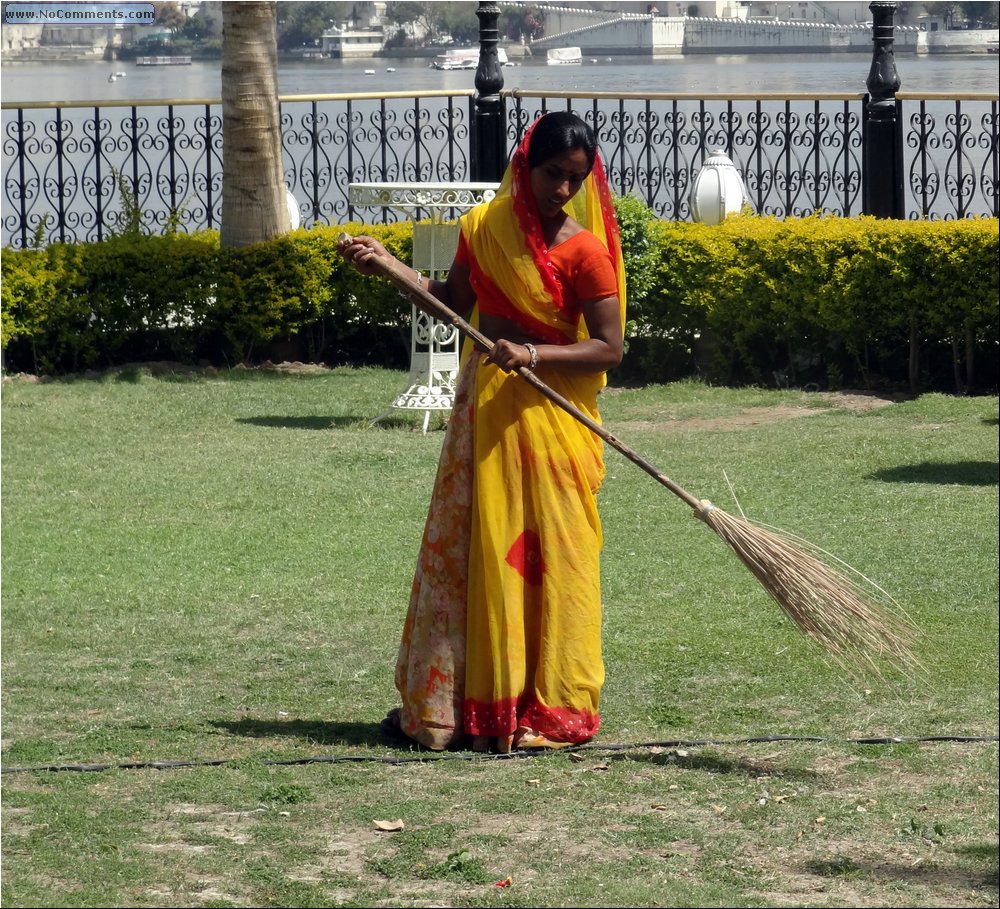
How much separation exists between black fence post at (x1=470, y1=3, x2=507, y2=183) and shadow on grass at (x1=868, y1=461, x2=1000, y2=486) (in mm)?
6265

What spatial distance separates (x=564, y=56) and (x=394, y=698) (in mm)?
10606

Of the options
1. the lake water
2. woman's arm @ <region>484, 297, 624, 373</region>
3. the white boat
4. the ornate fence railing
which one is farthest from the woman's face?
the white boat

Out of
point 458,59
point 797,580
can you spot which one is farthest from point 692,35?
point 797,580

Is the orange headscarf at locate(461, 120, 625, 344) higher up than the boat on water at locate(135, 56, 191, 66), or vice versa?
the boat on water at locate(135, 56, 191, 66)

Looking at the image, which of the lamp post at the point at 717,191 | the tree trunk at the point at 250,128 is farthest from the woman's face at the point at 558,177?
the lamp post at the point at 717,191

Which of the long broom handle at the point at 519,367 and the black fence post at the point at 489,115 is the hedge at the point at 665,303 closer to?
the black fence post at the point at 489,115

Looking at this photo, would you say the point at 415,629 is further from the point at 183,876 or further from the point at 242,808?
the point at 183,876

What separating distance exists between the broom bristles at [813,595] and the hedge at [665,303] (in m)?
6.62

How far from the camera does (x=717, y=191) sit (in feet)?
47.1

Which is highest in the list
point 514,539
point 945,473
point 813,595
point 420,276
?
point 420,276

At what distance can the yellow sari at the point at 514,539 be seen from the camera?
191 inches

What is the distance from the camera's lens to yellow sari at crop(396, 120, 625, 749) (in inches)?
191

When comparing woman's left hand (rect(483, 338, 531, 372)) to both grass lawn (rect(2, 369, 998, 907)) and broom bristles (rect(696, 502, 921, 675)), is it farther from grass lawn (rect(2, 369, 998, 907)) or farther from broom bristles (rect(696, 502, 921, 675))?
grass lawn (rect(2, 369, 998, 907))

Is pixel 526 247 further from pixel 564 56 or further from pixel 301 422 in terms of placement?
pixel 564 56
